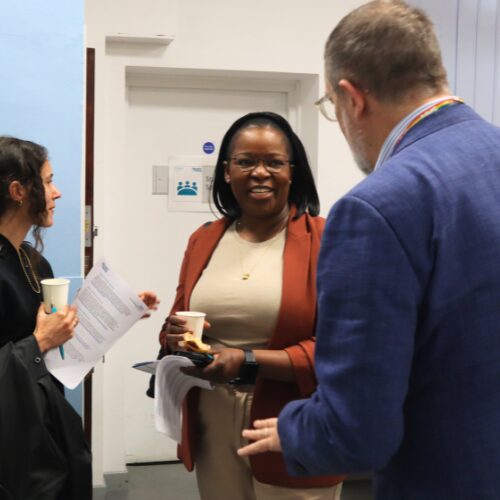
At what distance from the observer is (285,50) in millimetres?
3438

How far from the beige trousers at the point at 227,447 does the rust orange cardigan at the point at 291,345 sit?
1.7 inches

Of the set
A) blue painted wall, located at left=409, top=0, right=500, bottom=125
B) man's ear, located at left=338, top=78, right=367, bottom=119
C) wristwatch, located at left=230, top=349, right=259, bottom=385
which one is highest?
blue painted wall, located at left=409, top=0, right=500, bottom=125

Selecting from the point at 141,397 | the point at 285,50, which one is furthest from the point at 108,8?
the point at 141,397

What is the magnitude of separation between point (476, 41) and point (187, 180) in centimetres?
170

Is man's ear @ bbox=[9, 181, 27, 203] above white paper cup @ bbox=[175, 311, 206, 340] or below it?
above

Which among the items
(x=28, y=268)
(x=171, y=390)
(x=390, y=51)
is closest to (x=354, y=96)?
(x=390, y=51)

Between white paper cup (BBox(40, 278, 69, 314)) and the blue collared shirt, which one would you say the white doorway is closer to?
white paper cup (BBox(40, 278, 69, 314))

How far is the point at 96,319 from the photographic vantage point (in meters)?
1.75

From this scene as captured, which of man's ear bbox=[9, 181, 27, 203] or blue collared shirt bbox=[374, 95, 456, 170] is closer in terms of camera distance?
blue collared shirt bbox=[374, 95, 456, 170]

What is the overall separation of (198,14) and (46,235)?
5.58 feet

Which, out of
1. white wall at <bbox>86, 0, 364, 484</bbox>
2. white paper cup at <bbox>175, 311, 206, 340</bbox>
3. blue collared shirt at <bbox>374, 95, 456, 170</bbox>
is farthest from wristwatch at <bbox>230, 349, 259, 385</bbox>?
white wall at <bbox>86, 0, 364, 484</bbox>

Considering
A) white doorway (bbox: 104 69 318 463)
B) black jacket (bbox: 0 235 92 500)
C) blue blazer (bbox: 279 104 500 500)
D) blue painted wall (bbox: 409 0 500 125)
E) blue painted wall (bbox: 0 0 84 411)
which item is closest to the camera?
blue blazer (bbox: 279 104 500 500)

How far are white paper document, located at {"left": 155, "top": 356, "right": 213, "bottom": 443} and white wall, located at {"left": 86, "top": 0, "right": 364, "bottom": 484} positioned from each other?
1.60 metres

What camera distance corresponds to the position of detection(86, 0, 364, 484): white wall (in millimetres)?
3223
